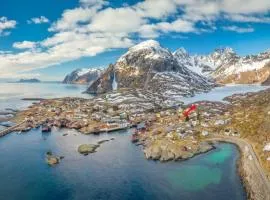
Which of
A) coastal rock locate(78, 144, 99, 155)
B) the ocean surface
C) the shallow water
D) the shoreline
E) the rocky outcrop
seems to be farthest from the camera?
coastal rock locate(78, 144, 99, 155)

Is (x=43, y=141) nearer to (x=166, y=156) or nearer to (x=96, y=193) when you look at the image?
(x=166, y=156)

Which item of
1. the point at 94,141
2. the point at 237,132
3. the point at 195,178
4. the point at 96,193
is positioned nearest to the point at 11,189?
the point at 96,193

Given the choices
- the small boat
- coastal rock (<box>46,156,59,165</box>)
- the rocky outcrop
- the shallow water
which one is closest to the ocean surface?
the shallow water

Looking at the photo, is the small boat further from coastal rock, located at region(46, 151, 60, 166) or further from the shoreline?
the shoreline

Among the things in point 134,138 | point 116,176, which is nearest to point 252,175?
point 116,176

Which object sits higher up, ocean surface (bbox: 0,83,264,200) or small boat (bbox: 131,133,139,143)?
small boat (bbox: 131,133,139,143)

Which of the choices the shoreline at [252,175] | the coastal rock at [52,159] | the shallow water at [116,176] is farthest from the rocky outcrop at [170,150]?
the coastal rock at [52,159]
